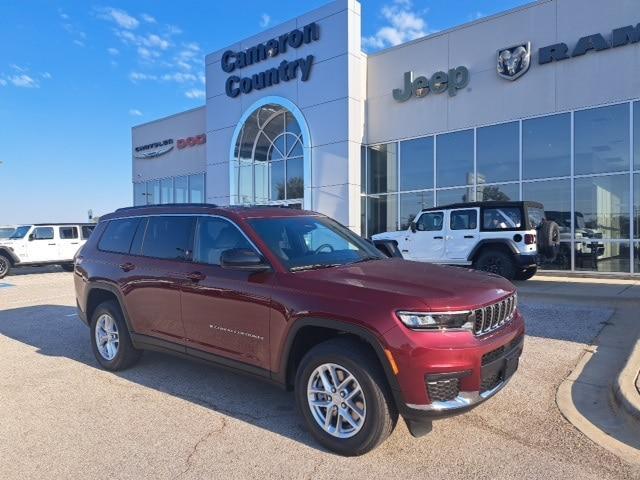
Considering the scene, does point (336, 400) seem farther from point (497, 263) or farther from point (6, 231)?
point (6, 231)

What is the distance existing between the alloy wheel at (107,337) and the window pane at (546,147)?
12757 mm

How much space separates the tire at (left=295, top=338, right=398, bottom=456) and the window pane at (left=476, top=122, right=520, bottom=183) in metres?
13.1

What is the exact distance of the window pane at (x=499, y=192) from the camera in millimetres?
15047

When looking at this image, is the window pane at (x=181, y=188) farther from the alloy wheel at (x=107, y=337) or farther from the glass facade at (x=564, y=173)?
the alloy wheel at (x=107, y=337)

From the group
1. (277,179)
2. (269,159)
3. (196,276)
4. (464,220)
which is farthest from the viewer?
(269,159)

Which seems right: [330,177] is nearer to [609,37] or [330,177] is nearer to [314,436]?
[609,37]

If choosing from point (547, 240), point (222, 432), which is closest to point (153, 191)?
point (547, 240)

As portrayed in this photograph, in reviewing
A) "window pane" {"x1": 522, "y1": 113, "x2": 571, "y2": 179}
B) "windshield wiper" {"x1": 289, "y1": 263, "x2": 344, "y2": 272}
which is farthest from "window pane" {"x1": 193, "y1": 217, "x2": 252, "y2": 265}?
"window pane" {"x1": 522, "y1": 113, "x2": 571, "y2": 179}

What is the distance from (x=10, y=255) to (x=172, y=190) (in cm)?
976

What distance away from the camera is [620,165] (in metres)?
13.4

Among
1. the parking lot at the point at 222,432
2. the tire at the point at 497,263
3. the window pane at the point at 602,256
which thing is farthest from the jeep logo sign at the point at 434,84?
the parking lot at the point at 222,432

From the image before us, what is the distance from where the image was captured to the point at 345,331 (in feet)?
11.4

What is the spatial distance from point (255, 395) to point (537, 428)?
242cm

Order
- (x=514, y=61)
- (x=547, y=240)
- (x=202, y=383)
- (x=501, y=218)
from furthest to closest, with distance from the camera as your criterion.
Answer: (x=514, y=61), (x=501, y=218), (x=547, y=240), (x=202, y=383)
